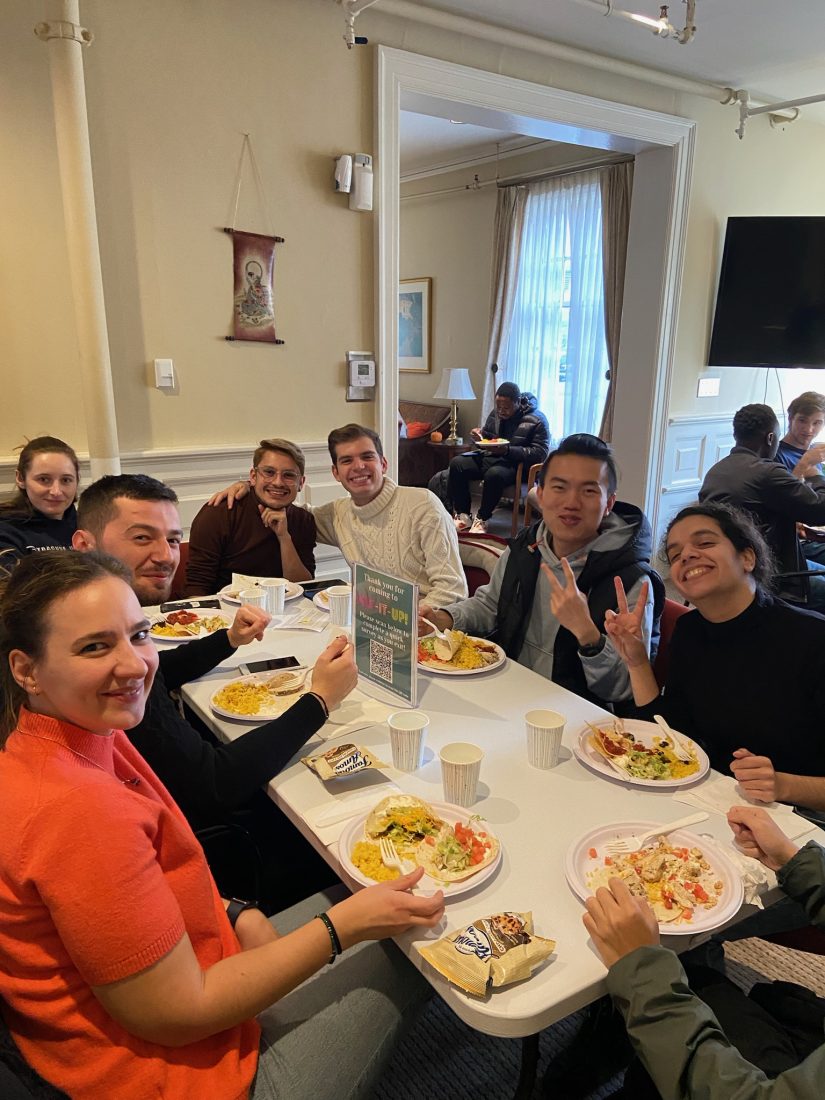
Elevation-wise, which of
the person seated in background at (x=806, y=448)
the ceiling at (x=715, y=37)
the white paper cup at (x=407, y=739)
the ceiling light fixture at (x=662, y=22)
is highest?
the ceiling at (x=715, y=37)

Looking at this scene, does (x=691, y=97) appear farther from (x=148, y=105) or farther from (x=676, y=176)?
(x=148, y=105)

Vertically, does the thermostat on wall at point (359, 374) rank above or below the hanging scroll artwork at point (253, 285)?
below

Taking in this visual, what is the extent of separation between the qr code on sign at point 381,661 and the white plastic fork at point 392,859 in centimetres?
47

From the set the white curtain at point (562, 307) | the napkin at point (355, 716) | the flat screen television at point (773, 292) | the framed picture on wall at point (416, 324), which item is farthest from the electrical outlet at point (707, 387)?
Result: the napkin at point (355, 716)

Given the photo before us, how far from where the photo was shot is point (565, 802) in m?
1.23

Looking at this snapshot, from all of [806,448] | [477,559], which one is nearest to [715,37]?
[806,448]

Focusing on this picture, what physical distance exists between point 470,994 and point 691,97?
16.3ft

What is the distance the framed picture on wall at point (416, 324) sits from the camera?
25.6 feet

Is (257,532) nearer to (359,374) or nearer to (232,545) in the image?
(232,545)

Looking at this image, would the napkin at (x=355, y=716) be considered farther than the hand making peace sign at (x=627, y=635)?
No

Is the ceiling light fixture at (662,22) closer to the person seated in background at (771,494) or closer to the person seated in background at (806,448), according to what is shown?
the person seated in background at (771,494)

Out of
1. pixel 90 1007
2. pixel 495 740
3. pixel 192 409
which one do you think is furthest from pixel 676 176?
pixel 90 1007

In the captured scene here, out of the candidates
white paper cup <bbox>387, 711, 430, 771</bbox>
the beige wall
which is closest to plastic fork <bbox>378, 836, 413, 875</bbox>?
white paper cup <bbox>387, 711, 430, 771</bbox>

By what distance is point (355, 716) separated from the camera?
155 cm
